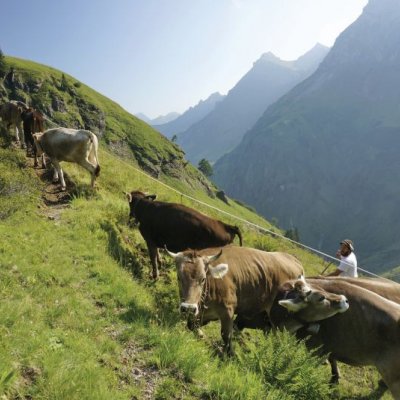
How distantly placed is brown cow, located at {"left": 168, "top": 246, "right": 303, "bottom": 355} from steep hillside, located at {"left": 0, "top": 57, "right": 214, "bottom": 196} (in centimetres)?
8262

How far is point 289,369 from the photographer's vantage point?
25.5 ft

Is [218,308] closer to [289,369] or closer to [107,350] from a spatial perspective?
[289,369]

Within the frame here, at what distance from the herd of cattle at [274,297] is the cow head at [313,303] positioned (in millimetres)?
21

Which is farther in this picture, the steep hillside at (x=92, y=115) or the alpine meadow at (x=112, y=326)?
the steep hillside at (x=92, y=115)

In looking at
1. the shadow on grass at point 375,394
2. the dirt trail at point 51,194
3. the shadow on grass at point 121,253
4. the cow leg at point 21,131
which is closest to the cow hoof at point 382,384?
the shadow on grass at point 375,394

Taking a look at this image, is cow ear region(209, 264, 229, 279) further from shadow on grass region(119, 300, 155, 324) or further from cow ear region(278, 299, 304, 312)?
shadow on grass region(119, 300, 155, 324)

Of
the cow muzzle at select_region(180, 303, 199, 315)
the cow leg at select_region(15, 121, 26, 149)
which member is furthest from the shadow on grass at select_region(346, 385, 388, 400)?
the cow leg at select_region(15, 121, 26, 149)

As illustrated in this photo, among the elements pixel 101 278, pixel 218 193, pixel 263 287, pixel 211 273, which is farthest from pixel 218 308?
pixel 218 193

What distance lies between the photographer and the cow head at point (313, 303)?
29.0ft

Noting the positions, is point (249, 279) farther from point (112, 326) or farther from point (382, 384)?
point (382, 384)

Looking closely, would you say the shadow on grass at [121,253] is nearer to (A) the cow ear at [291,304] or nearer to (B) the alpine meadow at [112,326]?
(B) the alpine meadow at [112,326]

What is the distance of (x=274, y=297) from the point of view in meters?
10.6

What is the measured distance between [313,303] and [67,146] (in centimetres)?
1155

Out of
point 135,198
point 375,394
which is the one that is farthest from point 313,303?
point 135,198
